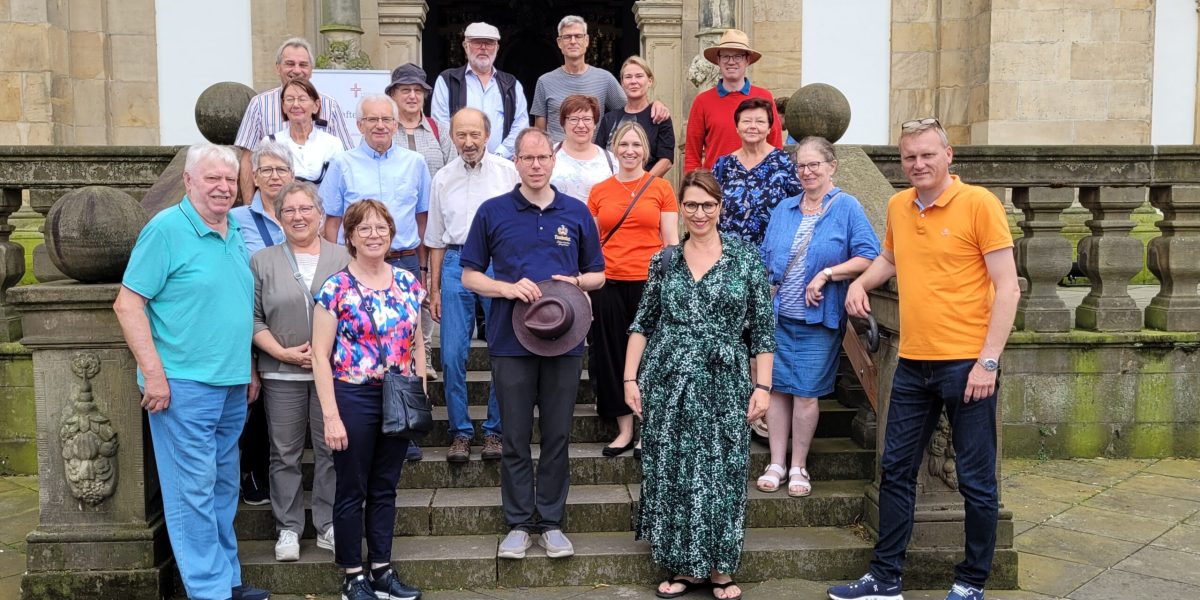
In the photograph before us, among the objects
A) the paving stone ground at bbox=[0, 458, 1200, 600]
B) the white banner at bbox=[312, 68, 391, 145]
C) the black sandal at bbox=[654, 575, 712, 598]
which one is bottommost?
the paving stone ground at bbox=[0, 458, 1200, 600]

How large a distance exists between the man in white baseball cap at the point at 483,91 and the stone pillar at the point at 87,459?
2.77 m

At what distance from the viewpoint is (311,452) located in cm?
541

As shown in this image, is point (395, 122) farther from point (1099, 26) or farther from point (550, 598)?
point (1099, 26)

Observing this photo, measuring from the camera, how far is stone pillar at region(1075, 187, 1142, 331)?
654 centimetres

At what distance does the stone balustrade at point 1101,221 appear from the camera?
6469mm

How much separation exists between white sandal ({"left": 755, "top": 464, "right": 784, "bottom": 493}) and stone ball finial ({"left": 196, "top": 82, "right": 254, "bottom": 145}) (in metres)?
3.68

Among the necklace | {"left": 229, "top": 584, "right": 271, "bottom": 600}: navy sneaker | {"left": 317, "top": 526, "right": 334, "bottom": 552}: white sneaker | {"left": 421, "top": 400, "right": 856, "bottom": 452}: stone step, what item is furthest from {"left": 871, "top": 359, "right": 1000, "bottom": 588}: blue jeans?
{"left": 229, "top": 584, "right": 271, "bottom": 600}: navy sneaker

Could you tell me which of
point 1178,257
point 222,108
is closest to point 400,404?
point 222,108

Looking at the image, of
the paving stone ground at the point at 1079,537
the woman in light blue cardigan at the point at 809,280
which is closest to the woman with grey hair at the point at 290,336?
the paving stone ground at the point at 1079,537

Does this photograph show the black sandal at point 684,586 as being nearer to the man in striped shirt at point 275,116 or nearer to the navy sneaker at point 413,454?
the navy sneaker at point 413,454

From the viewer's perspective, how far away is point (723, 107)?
6.22 m

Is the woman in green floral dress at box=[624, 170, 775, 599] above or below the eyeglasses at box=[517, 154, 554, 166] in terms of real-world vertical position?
below

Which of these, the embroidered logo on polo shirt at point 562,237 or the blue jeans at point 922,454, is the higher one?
the embroidered logo on polo shirt at point 562,237

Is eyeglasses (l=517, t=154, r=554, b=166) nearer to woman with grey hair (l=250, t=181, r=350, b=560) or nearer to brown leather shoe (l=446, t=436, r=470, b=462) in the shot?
woman with grey hair (l=250, t=181, r=350, b=560)
